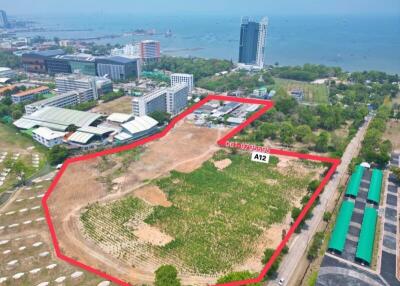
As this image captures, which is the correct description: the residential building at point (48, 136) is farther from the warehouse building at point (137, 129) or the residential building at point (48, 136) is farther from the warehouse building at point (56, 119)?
the warehouse building at point (137, 129)

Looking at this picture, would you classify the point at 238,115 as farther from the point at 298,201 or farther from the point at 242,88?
the point at 298,201

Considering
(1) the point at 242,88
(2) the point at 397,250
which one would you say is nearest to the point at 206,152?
(2) the point at 397,250

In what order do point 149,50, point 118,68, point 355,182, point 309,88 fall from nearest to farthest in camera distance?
point 355,182 < point 309,88 < point 118,68 < point 149,50

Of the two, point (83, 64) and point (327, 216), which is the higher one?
point (83, 64)

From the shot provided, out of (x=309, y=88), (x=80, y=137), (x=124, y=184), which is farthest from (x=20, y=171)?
(x=309, y=88)

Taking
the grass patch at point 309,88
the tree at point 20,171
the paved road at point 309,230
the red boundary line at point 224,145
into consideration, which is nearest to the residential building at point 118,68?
the red boundary line at point 224,145

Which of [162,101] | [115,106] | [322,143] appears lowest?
[115,106]

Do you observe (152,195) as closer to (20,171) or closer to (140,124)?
(20,171)
